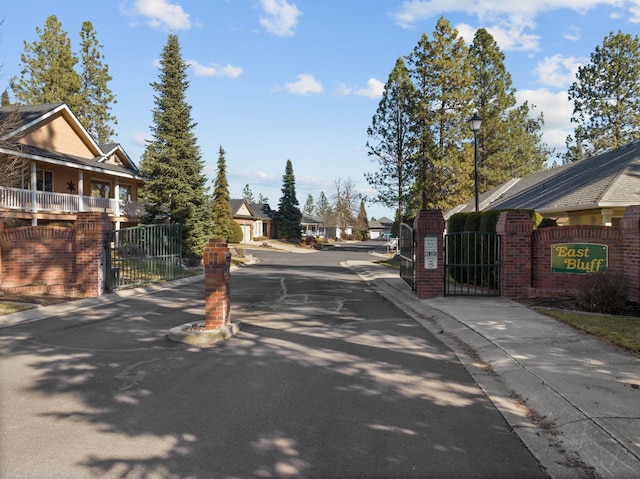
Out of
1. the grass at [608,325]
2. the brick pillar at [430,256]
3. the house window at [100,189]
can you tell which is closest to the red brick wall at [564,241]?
the grass at [608,325]

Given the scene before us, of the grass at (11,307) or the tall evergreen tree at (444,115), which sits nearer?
the grass at (11,307)

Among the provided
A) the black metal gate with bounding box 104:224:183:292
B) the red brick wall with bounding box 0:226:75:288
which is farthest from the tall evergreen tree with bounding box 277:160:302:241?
the red brick wall with bounding box 0:226:75:288

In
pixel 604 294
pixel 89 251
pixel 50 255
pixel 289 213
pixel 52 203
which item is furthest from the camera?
pixel 289 213

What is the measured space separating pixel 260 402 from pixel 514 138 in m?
41.7

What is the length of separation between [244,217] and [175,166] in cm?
3948

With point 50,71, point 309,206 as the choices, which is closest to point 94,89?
point 50,71

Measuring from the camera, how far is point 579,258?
11164 mm

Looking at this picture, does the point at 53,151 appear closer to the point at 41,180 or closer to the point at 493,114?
the point at 41,180

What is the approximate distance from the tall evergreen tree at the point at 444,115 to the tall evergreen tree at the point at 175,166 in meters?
15.0

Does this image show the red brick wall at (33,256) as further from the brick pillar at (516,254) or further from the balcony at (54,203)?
the brick pillar at (516,254)

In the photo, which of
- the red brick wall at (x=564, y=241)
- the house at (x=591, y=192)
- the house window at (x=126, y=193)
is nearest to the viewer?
the red brick wall at (x=564, y=241)

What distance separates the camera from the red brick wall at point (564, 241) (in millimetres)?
10680

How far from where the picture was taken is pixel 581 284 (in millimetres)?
10234

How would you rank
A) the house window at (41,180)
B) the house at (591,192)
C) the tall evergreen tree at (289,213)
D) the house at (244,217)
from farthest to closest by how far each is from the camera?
1. the tall evergreen tree at (289,213)
2. the house at (244,217)
3. the house window at (41,180)
4. the house at (591,192)
